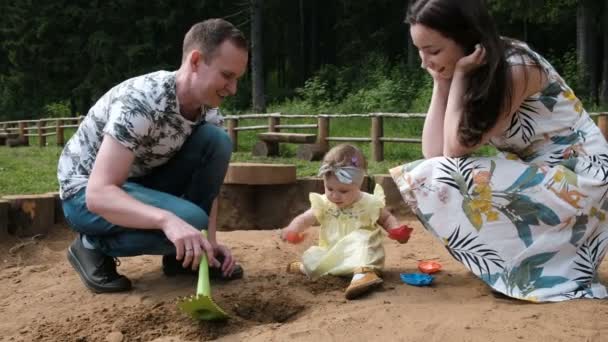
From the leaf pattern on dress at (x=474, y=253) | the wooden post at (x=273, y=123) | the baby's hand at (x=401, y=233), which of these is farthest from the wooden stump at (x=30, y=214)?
the wooden post at (x=273, y=123)

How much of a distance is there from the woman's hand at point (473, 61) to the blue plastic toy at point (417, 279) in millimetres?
855

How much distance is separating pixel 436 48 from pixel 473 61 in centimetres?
14

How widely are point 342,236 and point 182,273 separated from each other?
0.75 metres

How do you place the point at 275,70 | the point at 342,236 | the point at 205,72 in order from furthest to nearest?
1. the point at 275,70
2. the point at 342,236
3. the point at 205,72

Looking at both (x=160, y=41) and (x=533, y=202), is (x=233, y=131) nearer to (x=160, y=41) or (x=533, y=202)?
(x=533, y=202)

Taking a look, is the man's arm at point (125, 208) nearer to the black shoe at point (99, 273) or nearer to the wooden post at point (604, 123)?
the black shoe at point (99, 273)

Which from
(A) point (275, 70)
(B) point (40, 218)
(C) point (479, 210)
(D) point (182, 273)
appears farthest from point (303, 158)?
(A) point (275, 70)

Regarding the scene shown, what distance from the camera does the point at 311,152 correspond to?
8.22 metres

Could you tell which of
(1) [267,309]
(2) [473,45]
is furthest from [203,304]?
(2) [473,45]

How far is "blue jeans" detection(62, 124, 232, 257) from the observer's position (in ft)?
8.55

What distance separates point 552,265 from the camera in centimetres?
229

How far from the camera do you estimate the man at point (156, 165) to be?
91.7 inches

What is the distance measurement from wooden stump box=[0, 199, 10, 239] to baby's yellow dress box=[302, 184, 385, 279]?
1894mm

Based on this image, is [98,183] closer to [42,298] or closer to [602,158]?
[42,298]
